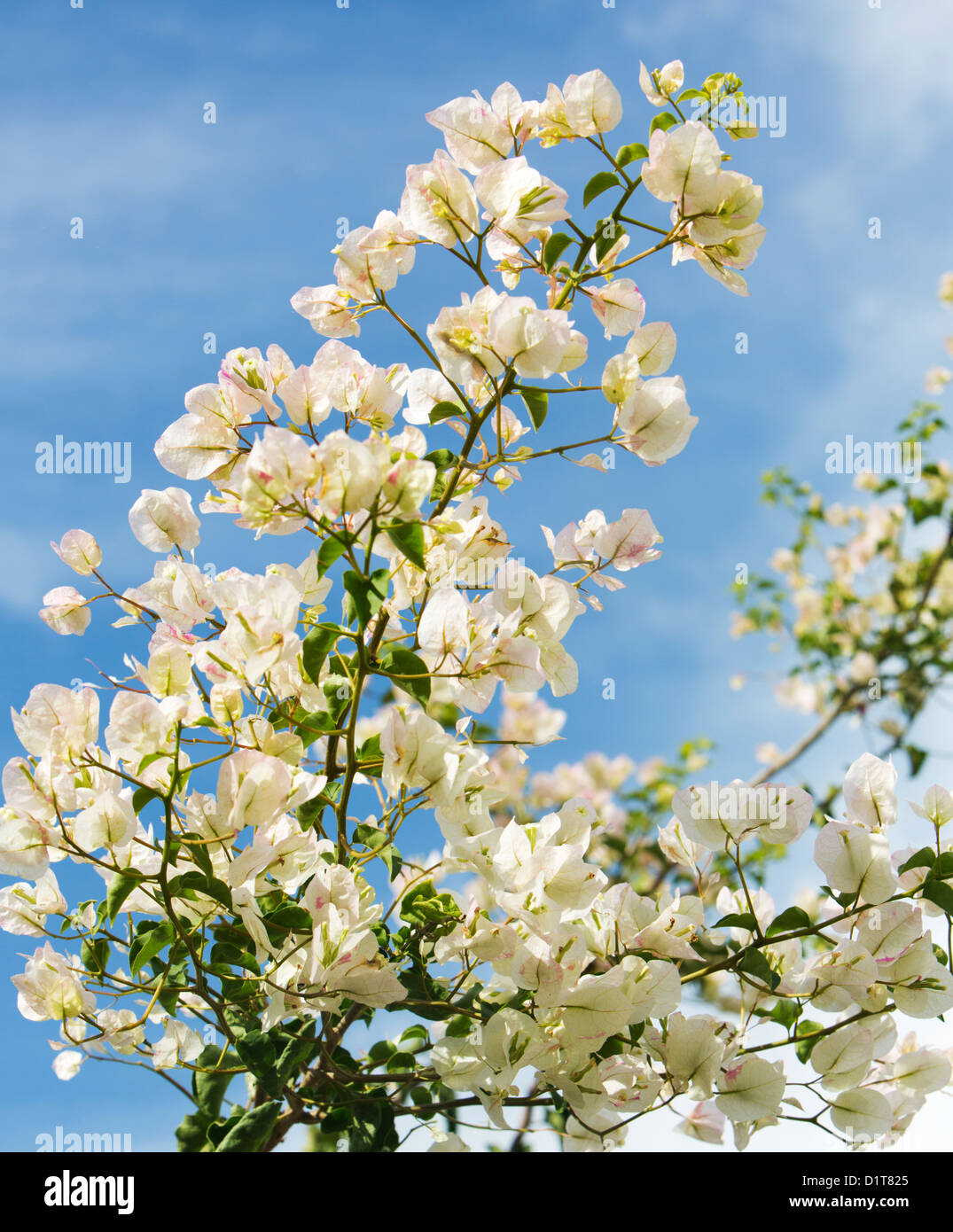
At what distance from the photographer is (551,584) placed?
0.91 metres

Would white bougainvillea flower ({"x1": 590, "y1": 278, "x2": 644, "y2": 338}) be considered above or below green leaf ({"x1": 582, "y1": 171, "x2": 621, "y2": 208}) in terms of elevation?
below

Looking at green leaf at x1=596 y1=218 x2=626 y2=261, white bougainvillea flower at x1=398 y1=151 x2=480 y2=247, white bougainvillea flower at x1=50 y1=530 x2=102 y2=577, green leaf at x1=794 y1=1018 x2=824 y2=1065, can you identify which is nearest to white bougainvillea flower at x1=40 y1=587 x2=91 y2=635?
white bougainvillea flower at x1=50 y1=530 x2=102 y2=577

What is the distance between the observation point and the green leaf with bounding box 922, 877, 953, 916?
2.72 ft

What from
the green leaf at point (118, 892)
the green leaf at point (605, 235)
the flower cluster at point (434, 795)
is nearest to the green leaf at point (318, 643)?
the flower cluster at point (434, 795)

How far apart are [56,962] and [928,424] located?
11.7 ft

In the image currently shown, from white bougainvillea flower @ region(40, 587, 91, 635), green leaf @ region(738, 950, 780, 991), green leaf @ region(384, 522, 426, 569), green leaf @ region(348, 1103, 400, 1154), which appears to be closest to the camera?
green leaf @ region(384, 522, 426, 569)

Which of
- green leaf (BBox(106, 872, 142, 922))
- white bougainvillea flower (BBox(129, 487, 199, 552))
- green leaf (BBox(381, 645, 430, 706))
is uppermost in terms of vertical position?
white bougainvillea flower (BBox(129, 487, 199, 552))

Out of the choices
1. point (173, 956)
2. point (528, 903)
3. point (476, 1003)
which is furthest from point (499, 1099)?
point (173, 956)

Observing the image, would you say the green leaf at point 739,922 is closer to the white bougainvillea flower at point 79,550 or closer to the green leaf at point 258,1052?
the green leaf at point 258,1052

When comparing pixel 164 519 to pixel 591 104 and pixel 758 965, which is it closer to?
pixel 591 104

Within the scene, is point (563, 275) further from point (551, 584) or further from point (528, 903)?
point (528, 903)

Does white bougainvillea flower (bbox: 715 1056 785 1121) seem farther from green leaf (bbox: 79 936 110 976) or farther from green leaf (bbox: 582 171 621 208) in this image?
green leaf (bbox: 582 171 621 208)

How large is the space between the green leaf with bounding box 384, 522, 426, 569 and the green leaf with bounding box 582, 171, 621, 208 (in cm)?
39

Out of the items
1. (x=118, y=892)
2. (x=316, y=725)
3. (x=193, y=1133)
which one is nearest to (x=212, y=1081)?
(x=193, y=1133)
